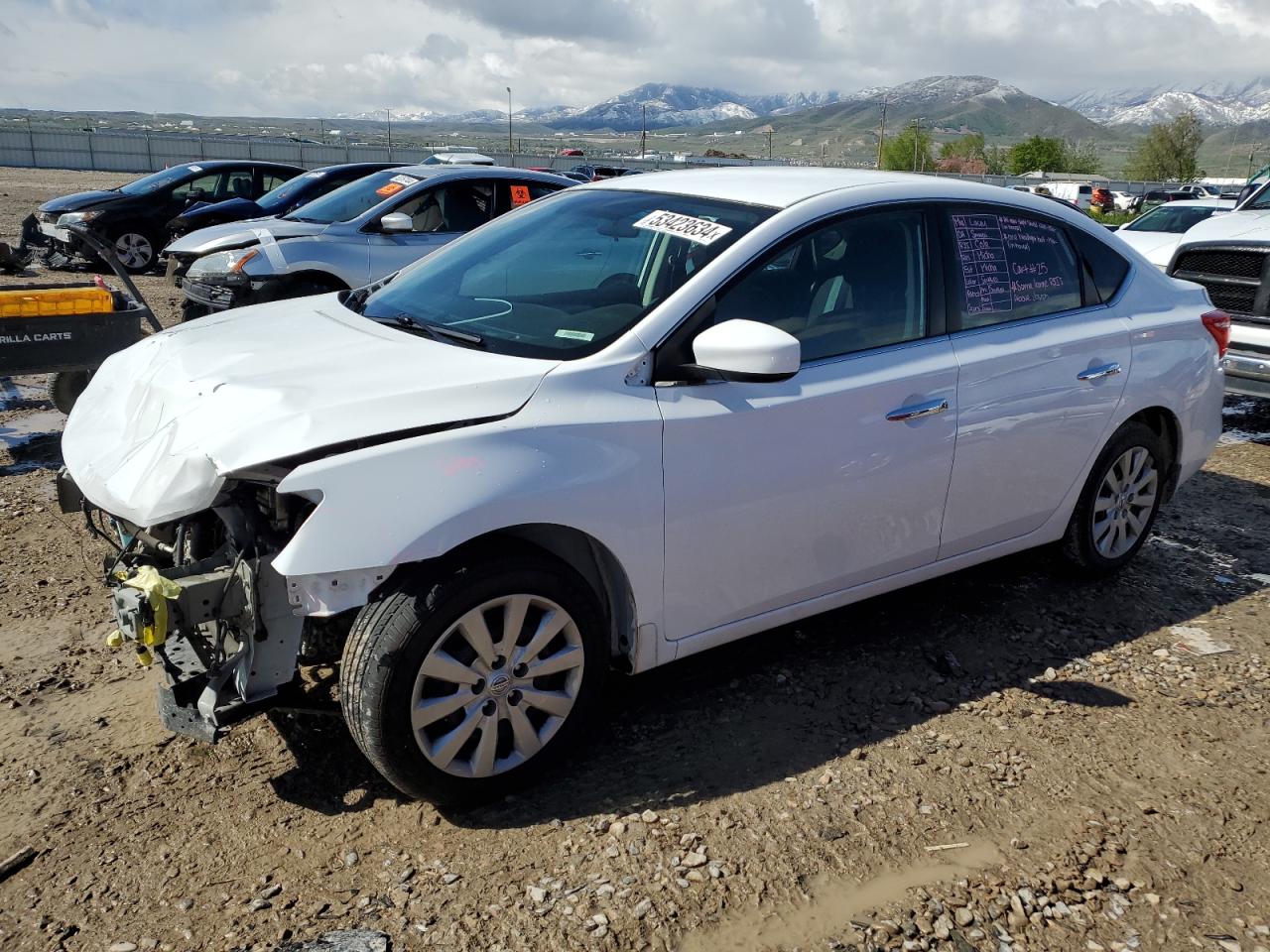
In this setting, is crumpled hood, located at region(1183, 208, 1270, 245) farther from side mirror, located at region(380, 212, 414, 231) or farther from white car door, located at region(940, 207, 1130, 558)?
side mirror, located at region(380, 212, 414, 231)

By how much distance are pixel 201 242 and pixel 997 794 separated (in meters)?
9.07

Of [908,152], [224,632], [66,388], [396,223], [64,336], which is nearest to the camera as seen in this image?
[224,632]

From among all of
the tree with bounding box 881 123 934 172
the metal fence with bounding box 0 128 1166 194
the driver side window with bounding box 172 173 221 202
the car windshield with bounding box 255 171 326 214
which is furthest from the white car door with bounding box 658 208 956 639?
the tree with bounding box 881 123 934 172

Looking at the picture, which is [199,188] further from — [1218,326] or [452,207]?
[1218,326]

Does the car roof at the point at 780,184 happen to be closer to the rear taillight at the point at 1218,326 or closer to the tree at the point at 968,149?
the rear taillight at the point at 1218,326

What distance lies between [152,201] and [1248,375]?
45.4 feet

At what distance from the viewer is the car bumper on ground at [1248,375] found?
23.4 feet

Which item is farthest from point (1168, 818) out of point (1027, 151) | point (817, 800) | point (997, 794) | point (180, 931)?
point (1027, 151)

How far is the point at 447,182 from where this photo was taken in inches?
377

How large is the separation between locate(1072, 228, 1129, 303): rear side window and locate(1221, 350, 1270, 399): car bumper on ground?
3.23 metres

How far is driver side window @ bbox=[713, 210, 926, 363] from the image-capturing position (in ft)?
11.2

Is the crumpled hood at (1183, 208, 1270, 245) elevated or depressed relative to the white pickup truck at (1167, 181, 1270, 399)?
elevated

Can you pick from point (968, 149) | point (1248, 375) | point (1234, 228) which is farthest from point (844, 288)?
point (968, 149)

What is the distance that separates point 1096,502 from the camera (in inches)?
181
